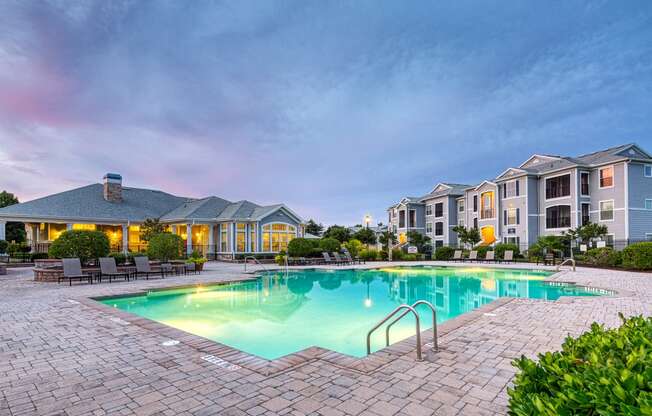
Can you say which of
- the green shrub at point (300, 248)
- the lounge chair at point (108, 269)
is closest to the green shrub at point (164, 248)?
the lounge chair at point (108, 269)

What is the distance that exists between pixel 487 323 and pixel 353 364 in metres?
3.66

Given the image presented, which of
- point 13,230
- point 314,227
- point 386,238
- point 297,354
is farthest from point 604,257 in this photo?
point 13,230

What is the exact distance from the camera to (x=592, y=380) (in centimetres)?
169

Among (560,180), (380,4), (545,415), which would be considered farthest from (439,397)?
(560,180)

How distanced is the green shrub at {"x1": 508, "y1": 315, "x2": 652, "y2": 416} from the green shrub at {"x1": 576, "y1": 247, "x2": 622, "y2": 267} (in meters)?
22.6

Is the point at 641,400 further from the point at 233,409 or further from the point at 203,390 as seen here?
the point at 203,390

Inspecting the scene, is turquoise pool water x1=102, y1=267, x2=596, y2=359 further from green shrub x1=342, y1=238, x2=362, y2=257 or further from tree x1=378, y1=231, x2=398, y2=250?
tree x1=378, y1=231, x2=398, y2=250

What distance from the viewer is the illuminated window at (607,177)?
27.4 meters

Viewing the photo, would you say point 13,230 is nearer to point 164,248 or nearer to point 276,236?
point 276,236

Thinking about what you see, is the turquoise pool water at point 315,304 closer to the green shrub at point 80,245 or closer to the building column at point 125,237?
the green shrub at point 80,245

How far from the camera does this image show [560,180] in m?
30.8

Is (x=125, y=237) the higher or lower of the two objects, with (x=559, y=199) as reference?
lower

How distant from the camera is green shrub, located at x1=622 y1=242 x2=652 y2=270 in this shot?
1791cm

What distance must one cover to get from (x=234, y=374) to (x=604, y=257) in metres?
24.1
